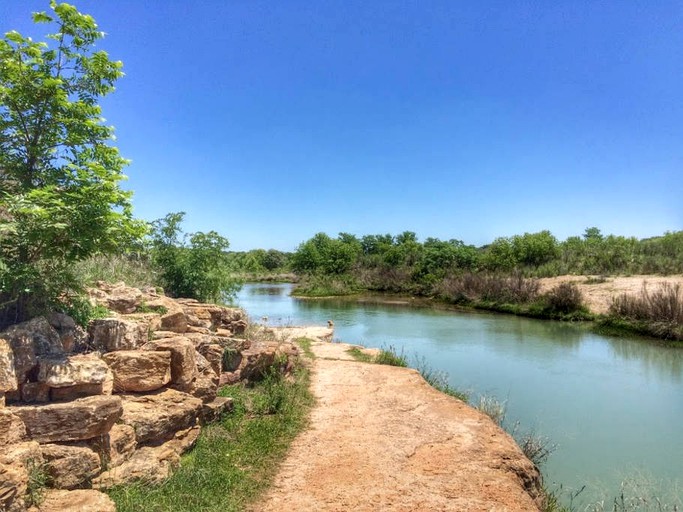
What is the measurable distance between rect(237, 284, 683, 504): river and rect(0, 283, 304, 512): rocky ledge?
18.0 feet

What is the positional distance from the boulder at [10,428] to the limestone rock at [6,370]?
0.19 metres

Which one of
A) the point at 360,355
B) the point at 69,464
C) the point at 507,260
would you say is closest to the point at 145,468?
the point at 69,464

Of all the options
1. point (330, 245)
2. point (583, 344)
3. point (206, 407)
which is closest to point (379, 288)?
point (330, 245)

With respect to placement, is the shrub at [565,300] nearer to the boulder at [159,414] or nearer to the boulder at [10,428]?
the boulder at [159,414]

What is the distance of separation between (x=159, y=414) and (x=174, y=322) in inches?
81.7

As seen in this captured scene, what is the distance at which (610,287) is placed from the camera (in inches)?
1109

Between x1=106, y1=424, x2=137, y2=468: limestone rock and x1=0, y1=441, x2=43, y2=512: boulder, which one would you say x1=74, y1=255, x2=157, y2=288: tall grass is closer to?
x1=106, y1=424, x2=137, y2=468: limestone rock

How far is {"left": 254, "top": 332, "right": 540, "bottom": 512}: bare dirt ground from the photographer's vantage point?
496 cm

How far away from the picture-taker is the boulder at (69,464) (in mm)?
3986

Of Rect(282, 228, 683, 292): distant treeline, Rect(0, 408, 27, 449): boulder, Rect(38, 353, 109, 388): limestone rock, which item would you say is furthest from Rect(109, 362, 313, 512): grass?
Rect(282, 228, 683, 292): distant treeline

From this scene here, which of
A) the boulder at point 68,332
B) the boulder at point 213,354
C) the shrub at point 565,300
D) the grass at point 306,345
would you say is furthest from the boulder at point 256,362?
the shrub at point 565,300

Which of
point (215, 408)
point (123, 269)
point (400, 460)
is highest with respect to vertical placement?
point (123, 269)

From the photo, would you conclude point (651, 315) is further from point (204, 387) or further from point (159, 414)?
point (159, 414)

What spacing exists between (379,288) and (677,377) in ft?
109
